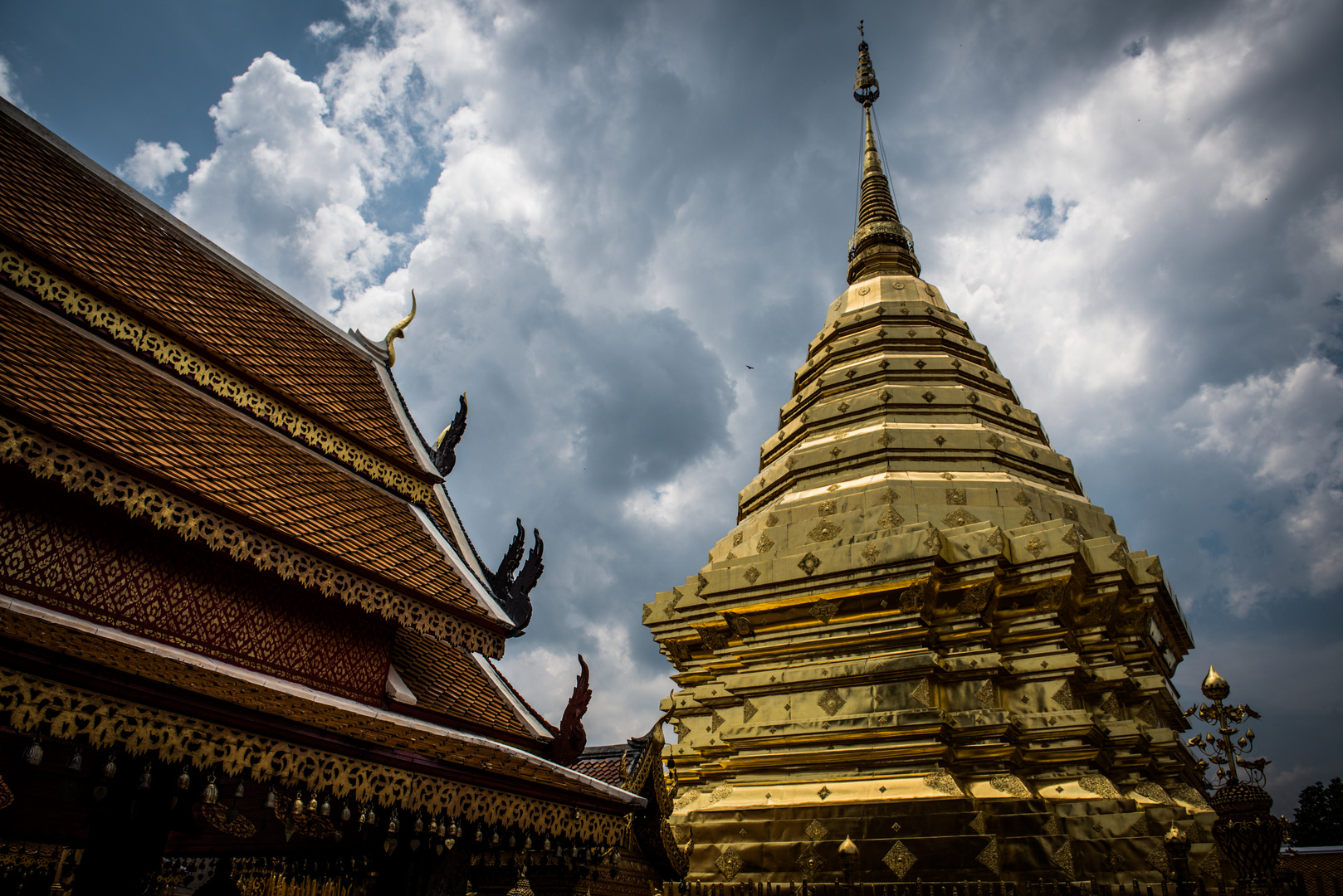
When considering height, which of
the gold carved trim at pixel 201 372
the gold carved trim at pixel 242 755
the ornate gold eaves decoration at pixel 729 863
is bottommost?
the ornate gold eaves decoration at pixel 729 863

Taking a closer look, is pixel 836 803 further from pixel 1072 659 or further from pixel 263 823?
pixel 263 823

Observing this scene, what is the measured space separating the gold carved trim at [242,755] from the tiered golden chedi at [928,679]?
200 centimetres

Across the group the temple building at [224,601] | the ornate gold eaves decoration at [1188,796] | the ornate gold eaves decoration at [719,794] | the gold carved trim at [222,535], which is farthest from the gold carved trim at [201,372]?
the ornate gold eaves decoration at [1188,796]

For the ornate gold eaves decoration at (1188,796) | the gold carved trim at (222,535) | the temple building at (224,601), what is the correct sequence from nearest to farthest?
the temple building at (224,601) → the gold carved trim at (222,535) → the ornate gold eaves decoration at (1188,796)

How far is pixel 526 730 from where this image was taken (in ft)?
20.7

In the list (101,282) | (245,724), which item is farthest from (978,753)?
(101,282)

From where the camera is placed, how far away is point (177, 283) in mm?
6527

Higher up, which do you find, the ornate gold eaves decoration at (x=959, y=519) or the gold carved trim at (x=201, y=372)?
the gold carved trim at (x=201, y=372)

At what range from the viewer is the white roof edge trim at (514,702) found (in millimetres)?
6410

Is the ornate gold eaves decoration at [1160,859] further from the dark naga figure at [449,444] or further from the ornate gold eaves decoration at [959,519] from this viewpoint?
the dark naga figure at [449,444]

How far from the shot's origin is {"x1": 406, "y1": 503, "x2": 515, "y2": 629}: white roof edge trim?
239 inches

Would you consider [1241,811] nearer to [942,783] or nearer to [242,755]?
[942,783]

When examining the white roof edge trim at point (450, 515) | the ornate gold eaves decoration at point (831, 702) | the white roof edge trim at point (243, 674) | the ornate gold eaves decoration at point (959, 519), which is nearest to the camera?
the white roof edge trim at point (243, 674)

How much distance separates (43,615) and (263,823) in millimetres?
3842
